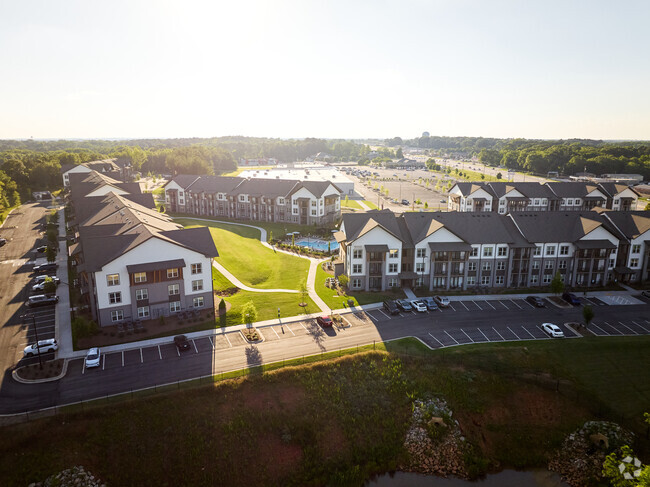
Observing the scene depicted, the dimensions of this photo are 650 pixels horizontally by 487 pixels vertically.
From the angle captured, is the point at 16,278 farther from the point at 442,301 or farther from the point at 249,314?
the point at 442,301

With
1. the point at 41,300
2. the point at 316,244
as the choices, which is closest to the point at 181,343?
the point at 41,300

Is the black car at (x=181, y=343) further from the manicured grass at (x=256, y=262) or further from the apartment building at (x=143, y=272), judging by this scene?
the manicured grass at (x=256, y=262)

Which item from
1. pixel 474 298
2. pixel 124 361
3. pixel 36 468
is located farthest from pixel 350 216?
pixel 36 468

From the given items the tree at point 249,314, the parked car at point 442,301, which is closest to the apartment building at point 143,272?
the tree at point 249,314

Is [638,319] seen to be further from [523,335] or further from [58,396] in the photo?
[58,396]

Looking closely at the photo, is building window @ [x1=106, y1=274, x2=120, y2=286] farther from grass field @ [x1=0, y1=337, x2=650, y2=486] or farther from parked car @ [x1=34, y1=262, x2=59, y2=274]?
parked car @ [x1=34, y1=262, x2=59, y2=274]
